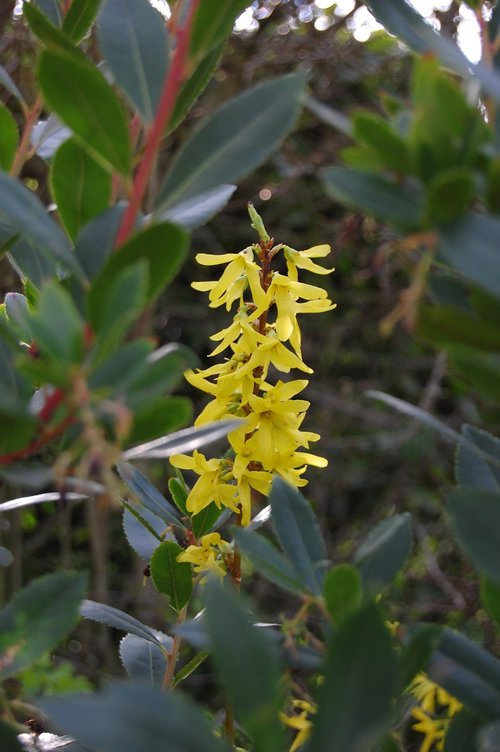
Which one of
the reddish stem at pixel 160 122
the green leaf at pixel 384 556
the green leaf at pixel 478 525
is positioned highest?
the reddish stem at pixel 160 122

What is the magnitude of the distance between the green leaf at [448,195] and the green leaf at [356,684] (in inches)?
7.2

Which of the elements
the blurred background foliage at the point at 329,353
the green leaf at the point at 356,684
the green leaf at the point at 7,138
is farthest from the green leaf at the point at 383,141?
the blurred background foliage at the point at 329,353

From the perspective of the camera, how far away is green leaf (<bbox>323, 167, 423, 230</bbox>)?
427 mm

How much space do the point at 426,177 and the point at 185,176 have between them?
146mm

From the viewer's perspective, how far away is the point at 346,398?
3260 mm

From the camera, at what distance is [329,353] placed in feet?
10.8

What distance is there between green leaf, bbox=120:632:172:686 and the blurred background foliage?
1.90 m

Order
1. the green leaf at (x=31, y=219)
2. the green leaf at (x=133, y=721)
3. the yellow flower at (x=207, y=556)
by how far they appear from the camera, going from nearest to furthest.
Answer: the green leaf at (x=133, y=721) < the green leaf at (x=31, y=219) < the yellow flower at (x=207, y=556)

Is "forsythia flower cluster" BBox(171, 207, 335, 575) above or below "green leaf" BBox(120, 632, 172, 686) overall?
above

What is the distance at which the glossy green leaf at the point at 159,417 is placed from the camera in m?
0.46

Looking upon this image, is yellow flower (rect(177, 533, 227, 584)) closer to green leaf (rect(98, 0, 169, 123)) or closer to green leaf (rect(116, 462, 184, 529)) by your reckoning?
green leaf (rect(116, 462, 184, 529))

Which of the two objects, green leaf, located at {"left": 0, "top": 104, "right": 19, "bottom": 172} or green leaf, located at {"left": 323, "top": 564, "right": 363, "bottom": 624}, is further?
green leaf, located at {"left": 0, "top": 104, "right": 19, "bottom": 172}

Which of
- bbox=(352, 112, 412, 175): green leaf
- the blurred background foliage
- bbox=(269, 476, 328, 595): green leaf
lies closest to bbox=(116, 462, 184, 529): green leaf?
bbox=(269, 476, 328, 595): green leaf

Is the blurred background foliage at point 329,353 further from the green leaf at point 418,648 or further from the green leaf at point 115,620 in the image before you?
the green leaf at point 418,648
